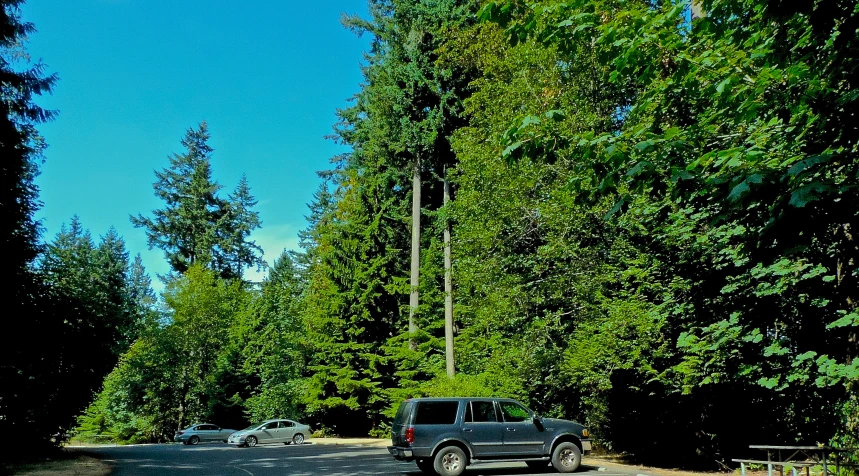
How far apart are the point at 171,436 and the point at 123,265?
3875 centimetres

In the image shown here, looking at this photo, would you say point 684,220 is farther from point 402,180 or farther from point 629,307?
point 402,180

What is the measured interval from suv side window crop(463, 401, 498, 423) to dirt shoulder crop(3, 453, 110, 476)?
30.8ft

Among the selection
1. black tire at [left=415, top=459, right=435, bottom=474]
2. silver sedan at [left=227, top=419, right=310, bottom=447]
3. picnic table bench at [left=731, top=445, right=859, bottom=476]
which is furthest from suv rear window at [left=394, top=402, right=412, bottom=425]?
silver sedan at [left=227, top=419, right=310, bottom=447]

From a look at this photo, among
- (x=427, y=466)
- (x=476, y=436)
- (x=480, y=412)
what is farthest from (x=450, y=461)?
(x=480, y=412)

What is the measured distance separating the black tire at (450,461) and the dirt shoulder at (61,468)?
8631 millimetres

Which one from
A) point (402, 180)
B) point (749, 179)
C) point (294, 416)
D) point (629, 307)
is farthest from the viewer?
point (294, 416)

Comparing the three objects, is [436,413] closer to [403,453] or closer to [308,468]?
[403,453]

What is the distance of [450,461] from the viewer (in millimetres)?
14156

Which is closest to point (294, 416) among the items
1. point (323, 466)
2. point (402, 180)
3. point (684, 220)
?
point (402, 180)

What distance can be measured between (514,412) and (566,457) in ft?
5.25

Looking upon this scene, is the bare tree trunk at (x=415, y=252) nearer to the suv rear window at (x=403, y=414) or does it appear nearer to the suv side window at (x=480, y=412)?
the suv rear window at (x=403, y=414)

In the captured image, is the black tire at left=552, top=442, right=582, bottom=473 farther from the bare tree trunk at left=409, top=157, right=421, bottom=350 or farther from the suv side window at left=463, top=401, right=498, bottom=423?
the bare tree trunk at left=409, top=157, right=421, bottom=350

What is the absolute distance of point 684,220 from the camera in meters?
12.4

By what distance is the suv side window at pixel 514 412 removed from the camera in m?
14.8
